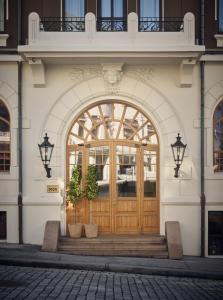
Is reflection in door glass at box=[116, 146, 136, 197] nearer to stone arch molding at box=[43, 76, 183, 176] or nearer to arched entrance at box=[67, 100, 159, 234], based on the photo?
arched entrance at box=[67, 100, 159, 234]

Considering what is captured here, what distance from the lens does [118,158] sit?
1496 centimetres

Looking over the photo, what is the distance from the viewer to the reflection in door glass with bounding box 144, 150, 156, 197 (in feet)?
49.1

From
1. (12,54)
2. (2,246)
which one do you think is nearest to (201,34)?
(12,54)

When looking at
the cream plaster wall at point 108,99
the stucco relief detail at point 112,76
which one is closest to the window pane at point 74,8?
the cream plaster wall at point 108,99

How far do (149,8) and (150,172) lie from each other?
4.77 meters

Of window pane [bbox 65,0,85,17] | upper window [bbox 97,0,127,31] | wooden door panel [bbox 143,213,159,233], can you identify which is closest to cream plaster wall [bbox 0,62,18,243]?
window pane [bbox 65,0,85,17]

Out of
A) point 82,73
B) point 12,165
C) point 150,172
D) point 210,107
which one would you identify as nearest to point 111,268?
point 150,172

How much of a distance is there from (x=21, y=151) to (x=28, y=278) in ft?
15.8

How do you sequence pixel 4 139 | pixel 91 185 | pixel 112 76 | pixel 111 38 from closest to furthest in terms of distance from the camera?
pixel 111 38, pixel 112 76, pixel 91 185, pixel 4 139

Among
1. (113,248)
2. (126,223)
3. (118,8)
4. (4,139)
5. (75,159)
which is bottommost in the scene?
(113,248)

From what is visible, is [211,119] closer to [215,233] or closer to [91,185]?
[215,233]

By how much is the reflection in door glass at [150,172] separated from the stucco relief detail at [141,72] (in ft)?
6.91

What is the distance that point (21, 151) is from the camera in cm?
1458

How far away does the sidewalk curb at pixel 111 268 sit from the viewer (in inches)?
467
